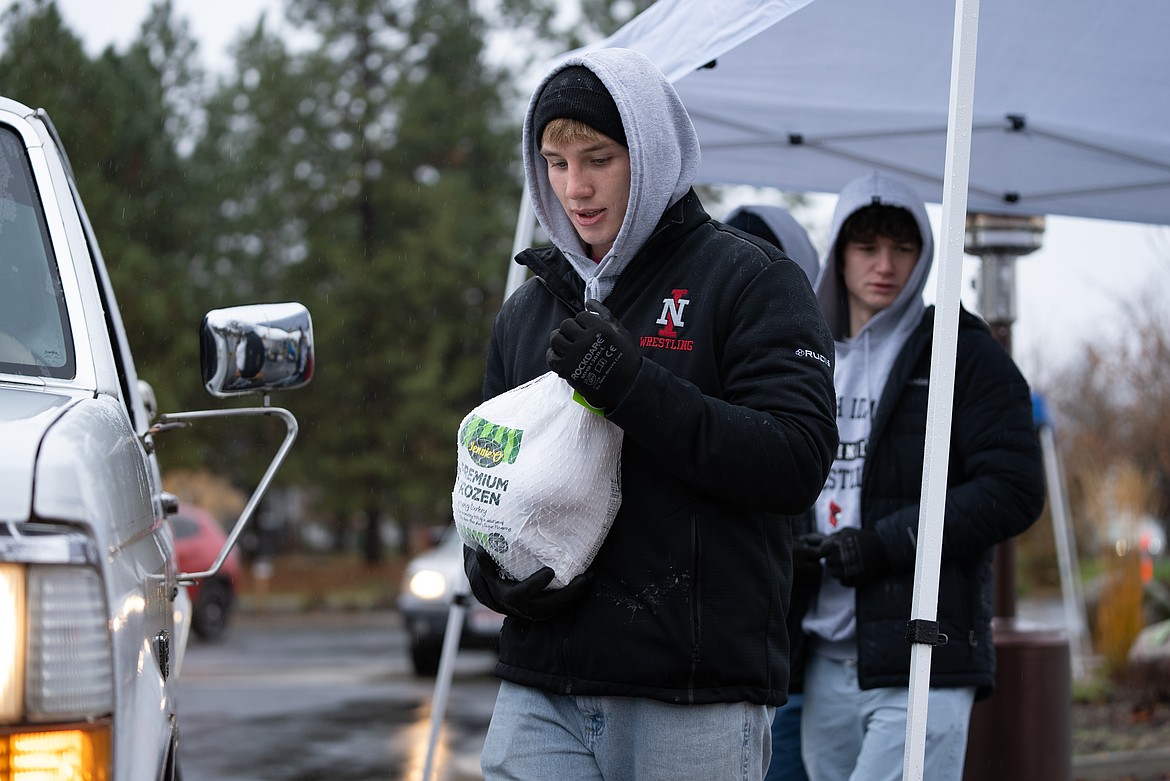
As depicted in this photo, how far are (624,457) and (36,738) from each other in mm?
1112

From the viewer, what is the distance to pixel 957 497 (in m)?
3.57

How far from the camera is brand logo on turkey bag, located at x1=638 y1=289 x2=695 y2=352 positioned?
8.05ft

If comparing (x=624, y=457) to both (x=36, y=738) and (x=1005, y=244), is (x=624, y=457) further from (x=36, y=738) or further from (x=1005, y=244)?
(x=1005, y=244)

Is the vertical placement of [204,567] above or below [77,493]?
below

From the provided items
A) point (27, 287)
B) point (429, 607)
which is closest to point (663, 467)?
point (27, 287)

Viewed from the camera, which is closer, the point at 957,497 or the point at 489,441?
the point at 489,441

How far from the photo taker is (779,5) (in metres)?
3.54

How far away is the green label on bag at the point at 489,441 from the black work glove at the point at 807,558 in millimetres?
1344

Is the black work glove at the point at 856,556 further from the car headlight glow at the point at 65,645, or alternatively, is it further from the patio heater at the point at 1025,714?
the car headlight glow at the point at 65,645

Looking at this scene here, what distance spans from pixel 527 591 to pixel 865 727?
158cm

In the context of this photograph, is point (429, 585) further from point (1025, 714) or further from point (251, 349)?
point (251, 349)

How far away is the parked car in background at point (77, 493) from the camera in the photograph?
5.48 feet

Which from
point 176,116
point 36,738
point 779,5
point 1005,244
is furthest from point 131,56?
point 36,738

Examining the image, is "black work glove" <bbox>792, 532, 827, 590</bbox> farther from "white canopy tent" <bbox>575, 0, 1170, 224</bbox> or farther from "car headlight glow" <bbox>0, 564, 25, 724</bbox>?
"car headlight glow" <bbox>0, 564, 25, 724</bbox>
